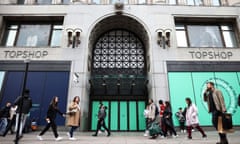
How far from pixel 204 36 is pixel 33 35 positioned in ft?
50.3

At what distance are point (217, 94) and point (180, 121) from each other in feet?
24.0

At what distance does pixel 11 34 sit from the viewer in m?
15.7

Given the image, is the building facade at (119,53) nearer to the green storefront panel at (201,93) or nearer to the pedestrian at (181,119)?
the green storefront panel at (201,93)

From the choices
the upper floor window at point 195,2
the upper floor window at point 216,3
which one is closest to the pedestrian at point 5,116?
the upper floor window at point 195,2

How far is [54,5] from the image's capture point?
15.8 metres

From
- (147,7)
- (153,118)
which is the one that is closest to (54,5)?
(147,7)

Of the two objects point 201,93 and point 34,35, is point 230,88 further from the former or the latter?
point 34,35

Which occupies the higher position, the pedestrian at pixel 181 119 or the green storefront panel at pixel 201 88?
the green storefront panel at pixel 201 88

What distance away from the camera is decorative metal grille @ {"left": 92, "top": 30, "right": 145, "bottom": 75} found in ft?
52.4

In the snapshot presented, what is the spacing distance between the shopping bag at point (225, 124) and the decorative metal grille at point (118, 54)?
10.9 metres

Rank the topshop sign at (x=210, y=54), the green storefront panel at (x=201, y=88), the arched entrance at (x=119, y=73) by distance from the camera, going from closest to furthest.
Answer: the green storefront panel at (x=201, y=88), the topshop sign at (x=210, y=54), the arched entrance at (x=119, y=73)

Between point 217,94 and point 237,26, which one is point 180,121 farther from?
point 237,26

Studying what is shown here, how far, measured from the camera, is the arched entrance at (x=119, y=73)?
594 inches

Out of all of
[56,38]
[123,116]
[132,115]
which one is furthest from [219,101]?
[56,38]
